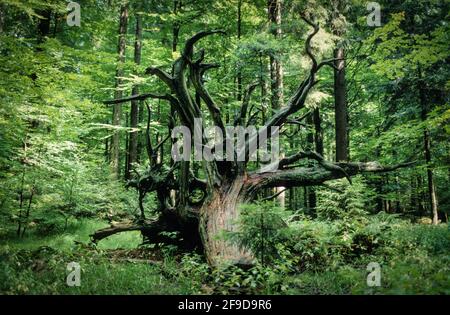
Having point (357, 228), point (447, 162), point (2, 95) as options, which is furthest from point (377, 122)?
point (2, 95)

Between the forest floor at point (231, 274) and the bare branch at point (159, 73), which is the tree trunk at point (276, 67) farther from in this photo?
the bare branch at point (159, 73)

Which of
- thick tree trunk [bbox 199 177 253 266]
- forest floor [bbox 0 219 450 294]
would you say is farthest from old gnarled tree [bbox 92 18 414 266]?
forest floor [bbox 0 219 450 294]

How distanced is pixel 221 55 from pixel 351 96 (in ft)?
30.8

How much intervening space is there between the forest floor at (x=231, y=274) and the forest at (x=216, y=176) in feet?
0.11

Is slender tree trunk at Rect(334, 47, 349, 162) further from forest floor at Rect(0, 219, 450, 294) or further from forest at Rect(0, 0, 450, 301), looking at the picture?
forest floor at Rect(0, 219, 450, 294)

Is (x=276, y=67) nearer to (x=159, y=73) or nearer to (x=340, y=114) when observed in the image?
(x=340, y=114)

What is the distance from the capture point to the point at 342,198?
26.7 feet

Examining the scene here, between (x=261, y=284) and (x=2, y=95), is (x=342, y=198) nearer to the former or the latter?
(x=261, y=284)

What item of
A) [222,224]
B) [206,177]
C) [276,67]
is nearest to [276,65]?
[276,67]

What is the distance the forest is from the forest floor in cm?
3

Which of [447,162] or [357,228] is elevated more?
[447,162]

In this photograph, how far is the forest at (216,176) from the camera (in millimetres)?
5270

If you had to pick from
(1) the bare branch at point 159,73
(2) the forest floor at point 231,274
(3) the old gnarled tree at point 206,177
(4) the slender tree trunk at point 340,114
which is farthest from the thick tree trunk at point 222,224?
(4) the slender tree trunk at point 340,114

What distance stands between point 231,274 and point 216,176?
2.62 m
